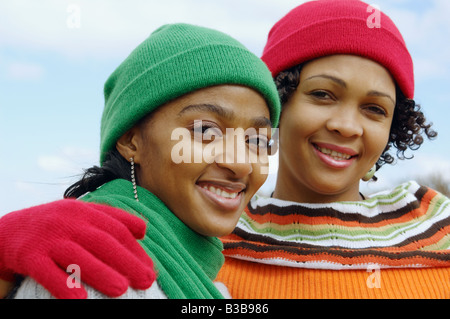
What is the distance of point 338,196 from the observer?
8.47ft

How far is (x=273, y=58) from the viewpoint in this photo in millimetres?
2674

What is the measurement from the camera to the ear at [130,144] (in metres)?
1.82

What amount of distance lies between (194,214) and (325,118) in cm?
92

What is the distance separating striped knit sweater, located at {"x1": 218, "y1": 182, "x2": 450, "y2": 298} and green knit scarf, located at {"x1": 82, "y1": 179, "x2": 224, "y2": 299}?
528 millimetres

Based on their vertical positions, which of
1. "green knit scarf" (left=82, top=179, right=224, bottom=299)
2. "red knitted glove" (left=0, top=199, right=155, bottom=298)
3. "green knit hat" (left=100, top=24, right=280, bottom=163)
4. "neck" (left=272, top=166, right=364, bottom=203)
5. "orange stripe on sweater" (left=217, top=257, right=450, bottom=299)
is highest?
"green knit hat" (left=100, top=24, right=280, bottom=163)

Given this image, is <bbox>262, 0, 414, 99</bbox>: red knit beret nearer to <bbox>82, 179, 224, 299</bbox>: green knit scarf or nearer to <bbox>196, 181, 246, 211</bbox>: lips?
<bbox>196, 181, 246, 211</bbox>: lips

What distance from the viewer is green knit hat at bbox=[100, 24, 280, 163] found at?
174 cm

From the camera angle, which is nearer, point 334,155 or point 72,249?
point 72,249

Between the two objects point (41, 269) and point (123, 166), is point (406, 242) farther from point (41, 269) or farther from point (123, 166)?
point (41, 269)

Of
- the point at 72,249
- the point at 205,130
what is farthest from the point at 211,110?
the point at 72,249

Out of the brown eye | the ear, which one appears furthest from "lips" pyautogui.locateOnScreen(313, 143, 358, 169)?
the ear

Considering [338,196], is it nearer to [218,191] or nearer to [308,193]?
[308,193]

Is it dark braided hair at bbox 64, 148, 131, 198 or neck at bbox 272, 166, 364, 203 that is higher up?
dark braided hair at bbox 64, 148, 131, 198

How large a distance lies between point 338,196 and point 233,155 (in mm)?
1002
